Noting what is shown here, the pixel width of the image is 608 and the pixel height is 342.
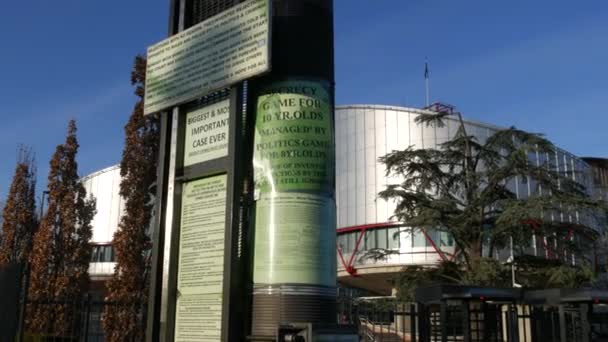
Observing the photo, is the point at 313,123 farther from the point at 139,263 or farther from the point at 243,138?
the point at 139,263

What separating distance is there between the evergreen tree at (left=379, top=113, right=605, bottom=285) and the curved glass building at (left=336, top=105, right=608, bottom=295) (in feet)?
Result: 75.4

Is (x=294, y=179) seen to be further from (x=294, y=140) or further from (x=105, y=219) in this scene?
(x=105, y=219)

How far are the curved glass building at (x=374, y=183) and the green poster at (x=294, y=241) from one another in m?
41.3

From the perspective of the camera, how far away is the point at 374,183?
53.0m

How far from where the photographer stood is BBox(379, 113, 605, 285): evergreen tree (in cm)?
2309

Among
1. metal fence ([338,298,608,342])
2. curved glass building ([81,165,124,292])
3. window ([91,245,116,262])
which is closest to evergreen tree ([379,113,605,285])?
metal fence ([338,298,608,342])

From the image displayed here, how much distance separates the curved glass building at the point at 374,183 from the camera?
5084cm

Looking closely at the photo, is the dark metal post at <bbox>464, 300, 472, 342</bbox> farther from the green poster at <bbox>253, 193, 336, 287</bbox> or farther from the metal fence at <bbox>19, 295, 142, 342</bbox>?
the metal fence at <bbox>19, 295, 142, 342</bbox>

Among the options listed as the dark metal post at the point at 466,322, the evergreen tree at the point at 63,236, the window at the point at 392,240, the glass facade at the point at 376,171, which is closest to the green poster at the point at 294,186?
the dark metal post at the point at 466,322

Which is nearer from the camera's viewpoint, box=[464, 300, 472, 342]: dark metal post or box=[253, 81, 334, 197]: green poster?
box=[253, 81, 334, 197]: green poster

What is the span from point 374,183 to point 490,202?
27684 mm

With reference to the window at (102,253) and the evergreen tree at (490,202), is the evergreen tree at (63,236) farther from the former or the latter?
the window at (102,253)

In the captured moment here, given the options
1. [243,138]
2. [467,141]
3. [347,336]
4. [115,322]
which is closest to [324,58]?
[243,138]

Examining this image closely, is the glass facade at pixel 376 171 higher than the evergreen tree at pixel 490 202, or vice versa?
the glass facade at pixel 376 171
